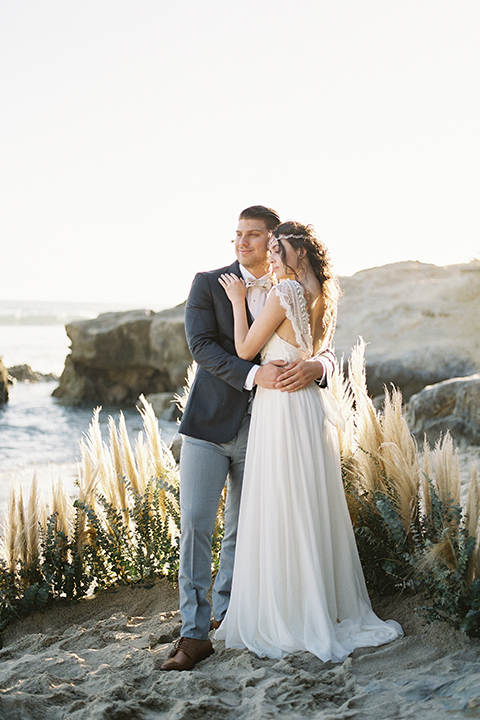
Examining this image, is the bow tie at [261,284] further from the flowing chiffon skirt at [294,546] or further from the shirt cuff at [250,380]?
the shirt cuff at [250,380]

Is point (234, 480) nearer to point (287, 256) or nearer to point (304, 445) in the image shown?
point (304, 445)

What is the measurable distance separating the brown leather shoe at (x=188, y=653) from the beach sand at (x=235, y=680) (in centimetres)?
4

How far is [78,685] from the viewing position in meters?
2.22

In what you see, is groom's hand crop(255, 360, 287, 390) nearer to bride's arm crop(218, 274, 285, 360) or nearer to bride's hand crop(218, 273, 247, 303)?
bride's arm crop(218, 274, 285, 360)

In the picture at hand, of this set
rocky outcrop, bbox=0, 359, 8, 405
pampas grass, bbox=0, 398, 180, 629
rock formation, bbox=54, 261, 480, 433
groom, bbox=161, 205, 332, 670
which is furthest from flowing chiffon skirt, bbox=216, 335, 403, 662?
rocky outcrop, bbox=0, 359, 8, 405

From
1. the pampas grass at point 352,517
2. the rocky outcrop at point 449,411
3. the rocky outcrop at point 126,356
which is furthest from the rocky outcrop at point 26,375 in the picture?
the pampas grass at point 352,517

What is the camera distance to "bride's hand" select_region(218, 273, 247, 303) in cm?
292

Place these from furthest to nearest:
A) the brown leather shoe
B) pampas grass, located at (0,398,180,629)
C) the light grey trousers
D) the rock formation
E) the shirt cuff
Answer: the rock formation → pampas grass, located at (0,398,180,629) → the shirt cuff → the light grey trousers → the brown leather shoe

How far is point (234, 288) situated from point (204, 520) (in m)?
1.07

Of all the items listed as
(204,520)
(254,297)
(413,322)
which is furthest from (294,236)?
→ (413,322)

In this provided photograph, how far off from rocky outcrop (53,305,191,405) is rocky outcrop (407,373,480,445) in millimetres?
8781

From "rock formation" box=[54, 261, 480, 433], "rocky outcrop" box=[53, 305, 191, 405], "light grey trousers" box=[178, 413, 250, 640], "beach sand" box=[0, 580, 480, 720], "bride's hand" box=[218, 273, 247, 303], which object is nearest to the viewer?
"beach sand" box=[0, 580, 480, 720]

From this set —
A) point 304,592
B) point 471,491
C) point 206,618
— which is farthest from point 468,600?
point 206,618

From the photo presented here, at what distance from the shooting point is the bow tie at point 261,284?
3.05 meters
